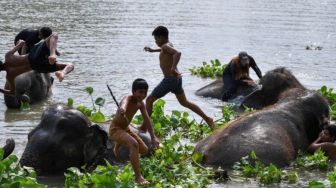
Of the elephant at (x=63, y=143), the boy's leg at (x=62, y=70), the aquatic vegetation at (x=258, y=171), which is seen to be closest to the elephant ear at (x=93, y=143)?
the elephant at (x=63, y=143)

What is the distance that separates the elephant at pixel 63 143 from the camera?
975cm

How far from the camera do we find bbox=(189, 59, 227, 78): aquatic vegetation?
1878 centimetres

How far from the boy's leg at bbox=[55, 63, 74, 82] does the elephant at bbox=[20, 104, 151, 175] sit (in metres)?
1.88

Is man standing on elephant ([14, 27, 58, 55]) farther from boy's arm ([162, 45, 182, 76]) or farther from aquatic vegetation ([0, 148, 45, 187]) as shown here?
aquatic vegetation ([0, 148, 45, 187])

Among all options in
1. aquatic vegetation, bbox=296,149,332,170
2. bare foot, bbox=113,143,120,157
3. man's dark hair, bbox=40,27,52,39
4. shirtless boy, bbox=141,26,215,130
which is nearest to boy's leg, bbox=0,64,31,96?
man's dark hair, bbox=40,27,52,39

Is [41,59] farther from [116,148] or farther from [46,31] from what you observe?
[116,148]

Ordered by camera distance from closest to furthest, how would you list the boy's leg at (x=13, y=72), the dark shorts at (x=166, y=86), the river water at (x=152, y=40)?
the dark shorts at (x=166, y=86)
the boy's leg at (x=13, y=72)
the river water at (x=152, y=40)

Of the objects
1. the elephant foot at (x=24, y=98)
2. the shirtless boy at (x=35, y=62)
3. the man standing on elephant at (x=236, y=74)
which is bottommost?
the elephant foot at (x=24, y=98)

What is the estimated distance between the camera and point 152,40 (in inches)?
957

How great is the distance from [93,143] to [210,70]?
29.8 feet

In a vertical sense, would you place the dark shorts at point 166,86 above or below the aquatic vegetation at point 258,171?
above

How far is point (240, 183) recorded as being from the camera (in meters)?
9.91

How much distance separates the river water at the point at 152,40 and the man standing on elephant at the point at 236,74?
38 centimetres

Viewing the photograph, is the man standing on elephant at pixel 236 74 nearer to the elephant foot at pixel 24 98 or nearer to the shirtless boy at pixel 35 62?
the shirtless boy at pixel 35 62
